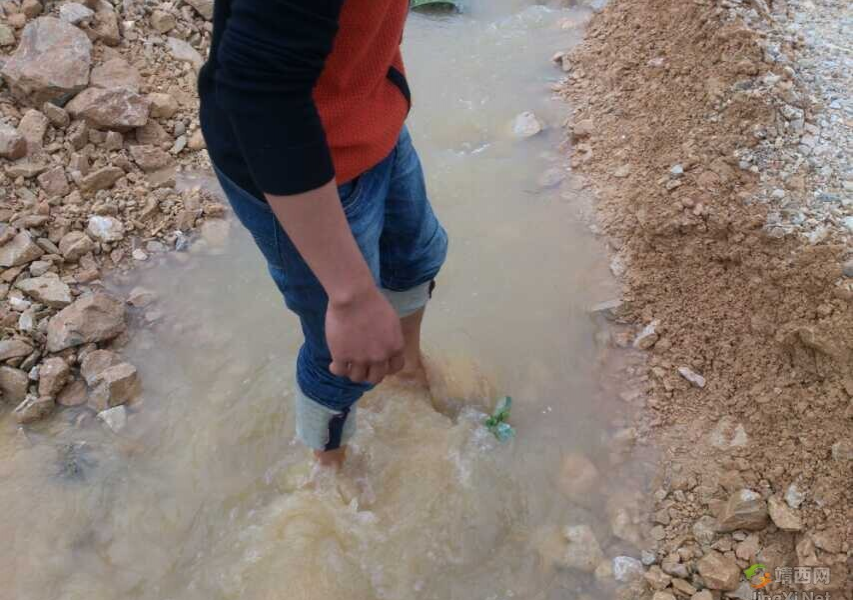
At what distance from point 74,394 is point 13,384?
0.18 metres

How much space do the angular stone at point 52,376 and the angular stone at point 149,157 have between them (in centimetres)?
99

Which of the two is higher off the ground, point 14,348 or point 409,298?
point 409,298

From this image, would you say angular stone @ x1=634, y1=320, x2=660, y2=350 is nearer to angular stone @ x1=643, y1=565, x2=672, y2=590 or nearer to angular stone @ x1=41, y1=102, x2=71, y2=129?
angular stone @ x1=643, y1=565, x2=672, y2=590

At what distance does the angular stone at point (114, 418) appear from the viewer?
218 centimetres

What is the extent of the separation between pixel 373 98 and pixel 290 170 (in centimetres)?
33

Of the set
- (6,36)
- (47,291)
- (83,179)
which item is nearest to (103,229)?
(83,179)

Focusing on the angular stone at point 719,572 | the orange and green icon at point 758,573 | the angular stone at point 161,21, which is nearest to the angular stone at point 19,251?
the angular stone at point 161,21

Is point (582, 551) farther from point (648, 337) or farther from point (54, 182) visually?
point (54, 182)

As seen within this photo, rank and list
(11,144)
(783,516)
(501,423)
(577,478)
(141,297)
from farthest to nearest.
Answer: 1. (11,144)
2. (141,297)
3. (501,423)
4. (577,478)
5. (783,516)

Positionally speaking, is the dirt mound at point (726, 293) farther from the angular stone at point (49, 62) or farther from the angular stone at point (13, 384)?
the angular stone at point (49, 62)

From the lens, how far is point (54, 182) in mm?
2672

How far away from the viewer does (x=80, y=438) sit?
2.17 m

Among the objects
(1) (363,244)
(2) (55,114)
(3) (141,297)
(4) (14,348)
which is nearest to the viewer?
(1) (363,244)

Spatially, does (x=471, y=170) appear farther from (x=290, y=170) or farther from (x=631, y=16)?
(x=290, y=170)
